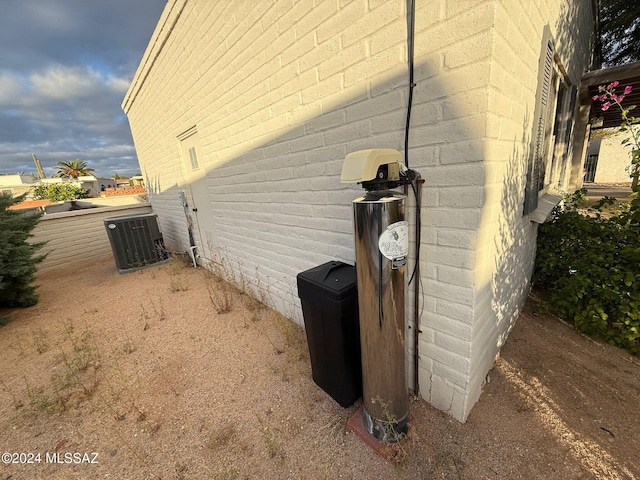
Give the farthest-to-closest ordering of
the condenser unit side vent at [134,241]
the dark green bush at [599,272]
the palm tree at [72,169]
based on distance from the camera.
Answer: the palm tree at [72,169]
the condenser unit side vent at [134,241]
the dark green bush at [599,272]

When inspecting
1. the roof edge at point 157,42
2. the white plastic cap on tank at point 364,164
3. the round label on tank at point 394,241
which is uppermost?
the roof edge at point 157,42

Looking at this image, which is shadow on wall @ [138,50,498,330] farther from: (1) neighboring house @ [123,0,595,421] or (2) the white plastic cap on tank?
(2) the white plastic cap on tank

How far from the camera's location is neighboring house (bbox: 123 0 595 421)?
1.21 m

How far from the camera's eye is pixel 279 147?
2320mm

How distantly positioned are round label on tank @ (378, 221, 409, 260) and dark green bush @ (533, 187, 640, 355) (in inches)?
85.1

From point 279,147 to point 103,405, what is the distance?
2.47 metres

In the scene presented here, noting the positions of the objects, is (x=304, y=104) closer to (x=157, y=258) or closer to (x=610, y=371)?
(x=610, y=371)

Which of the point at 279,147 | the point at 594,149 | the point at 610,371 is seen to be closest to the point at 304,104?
the point at 279,147

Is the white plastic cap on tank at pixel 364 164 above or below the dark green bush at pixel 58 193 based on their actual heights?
below

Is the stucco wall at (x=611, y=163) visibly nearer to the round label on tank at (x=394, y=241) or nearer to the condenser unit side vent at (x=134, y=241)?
the round label on tank at (x=394, y=241)

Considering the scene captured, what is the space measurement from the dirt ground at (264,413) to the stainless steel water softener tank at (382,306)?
0.68ft

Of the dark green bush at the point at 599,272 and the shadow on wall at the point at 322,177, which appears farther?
the dark green bush at the point at 599,272

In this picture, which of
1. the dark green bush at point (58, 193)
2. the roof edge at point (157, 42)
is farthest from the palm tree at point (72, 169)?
the roof edge at point (157, 42)

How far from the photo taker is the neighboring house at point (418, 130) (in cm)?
121
